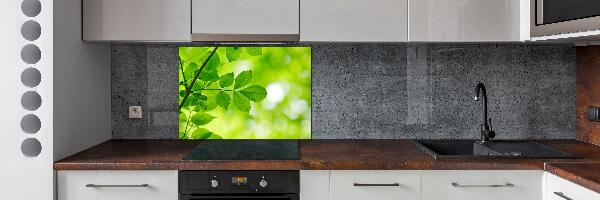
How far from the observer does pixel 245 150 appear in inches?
110

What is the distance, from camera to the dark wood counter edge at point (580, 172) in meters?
2.05

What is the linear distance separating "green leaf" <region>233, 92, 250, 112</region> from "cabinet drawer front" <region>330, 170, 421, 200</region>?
0.88 meters

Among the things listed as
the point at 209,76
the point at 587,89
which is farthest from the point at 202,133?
the point at 587,89

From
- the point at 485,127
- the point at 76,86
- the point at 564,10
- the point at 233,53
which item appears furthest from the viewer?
the point at 233,53

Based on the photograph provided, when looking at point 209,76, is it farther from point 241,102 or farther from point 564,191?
point 564,191

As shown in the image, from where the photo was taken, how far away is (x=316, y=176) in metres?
2.49

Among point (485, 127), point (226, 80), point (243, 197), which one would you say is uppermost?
point (226, 80)

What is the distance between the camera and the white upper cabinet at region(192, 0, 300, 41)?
9.14ft

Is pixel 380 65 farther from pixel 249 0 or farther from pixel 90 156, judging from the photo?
pixel 90 156

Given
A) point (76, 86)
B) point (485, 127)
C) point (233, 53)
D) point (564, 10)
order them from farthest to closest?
point (233, 53), point (485, 127), point (76, 86), point (564, 10)

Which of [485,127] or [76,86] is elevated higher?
[76,86]

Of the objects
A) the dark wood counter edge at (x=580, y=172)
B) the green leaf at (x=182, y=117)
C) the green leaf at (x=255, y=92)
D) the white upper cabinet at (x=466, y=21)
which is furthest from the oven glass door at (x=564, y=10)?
the green leaf at (x=182, y=117)

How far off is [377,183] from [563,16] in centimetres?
99
